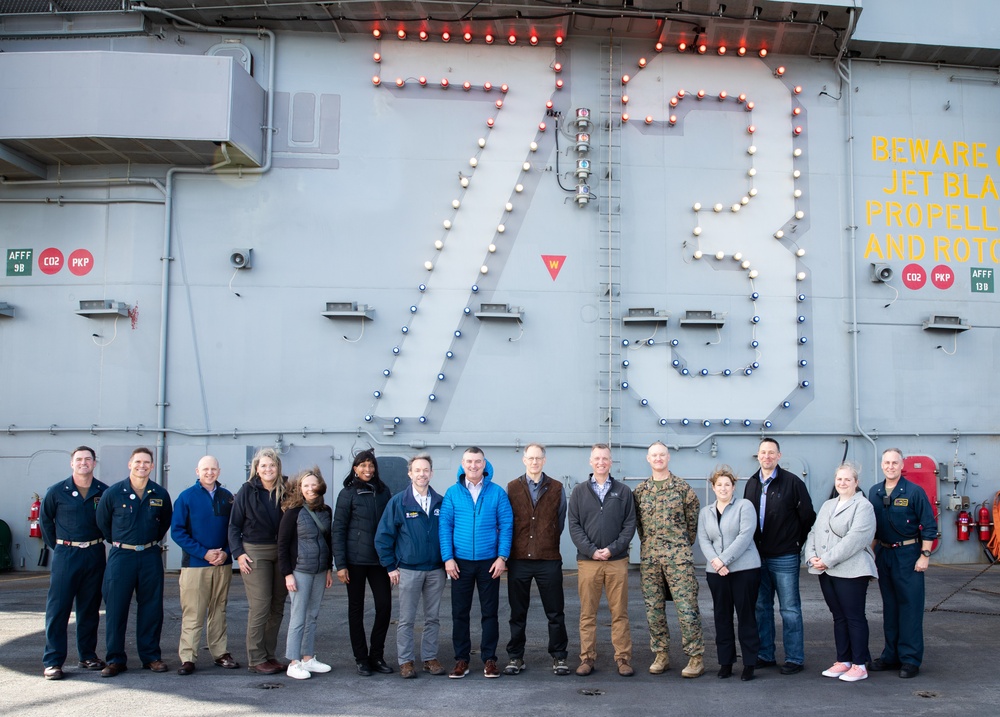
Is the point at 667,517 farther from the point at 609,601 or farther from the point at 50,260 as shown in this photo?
the point at 50,260

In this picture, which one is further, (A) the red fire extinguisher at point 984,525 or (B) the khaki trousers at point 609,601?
(A) the red fire extinguisher at point 984,525

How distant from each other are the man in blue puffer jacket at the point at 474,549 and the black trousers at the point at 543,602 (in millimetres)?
139

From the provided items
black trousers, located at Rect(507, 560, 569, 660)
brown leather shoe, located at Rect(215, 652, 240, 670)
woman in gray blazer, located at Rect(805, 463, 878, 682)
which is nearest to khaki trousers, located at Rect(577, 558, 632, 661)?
black trousers, located at Rect(507, 560, 569, 660)

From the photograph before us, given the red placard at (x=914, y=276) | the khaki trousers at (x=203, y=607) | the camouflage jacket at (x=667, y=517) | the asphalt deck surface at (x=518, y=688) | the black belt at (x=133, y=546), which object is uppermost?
the red placard at (x=914, y=276)

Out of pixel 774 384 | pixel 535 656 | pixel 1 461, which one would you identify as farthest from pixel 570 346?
pixel 1 461

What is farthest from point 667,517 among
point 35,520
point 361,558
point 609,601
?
point 35,520

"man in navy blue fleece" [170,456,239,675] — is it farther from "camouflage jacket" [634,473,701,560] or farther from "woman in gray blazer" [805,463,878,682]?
"woman in gray blazer" [805,463,878,682]

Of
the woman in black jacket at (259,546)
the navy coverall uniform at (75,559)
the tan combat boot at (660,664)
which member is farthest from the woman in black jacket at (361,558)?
the tan combat boot at (660,664)

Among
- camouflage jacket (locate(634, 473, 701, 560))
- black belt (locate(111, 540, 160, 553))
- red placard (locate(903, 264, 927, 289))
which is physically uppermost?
red placard (locate(903, 264, 927, 289))

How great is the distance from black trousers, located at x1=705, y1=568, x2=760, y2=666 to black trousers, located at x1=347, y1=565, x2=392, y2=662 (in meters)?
2.36

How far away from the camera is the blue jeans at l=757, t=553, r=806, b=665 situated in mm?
6062

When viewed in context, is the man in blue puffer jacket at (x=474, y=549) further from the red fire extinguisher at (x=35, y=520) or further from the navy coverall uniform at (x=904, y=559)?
the red fire extinguisher at (x=35, y=520)

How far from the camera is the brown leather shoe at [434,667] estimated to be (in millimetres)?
6012

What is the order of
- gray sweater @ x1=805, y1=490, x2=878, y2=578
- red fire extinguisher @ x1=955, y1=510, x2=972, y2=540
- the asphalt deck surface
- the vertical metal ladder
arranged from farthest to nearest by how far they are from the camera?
red fire extinguisher @ x1=955, y1=510, x2=972, y2=540, the vertical metal ladder, gray sweater @ x1=805, y1=490, x2=878, y2=578, the asphalt deck surface
